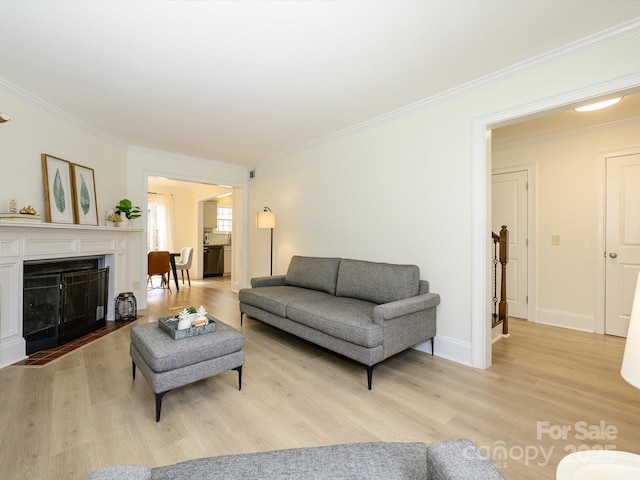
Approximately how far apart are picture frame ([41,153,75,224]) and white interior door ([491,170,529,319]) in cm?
543

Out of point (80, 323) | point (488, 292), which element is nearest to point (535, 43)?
point (488, 292)

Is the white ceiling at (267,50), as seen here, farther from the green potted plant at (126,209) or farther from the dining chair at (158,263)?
the dining chair at (158,263)

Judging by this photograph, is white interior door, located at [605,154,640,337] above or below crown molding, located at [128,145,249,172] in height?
below

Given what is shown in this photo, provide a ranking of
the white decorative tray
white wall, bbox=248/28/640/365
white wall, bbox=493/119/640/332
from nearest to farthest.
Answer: the white decorative tray
white wall, bbox=248/28/640/365
white wall, bbox=493/119/640/332

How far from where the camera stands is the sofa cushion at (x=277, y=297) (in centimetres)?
312

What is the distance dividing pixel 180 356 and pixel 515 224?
439cm

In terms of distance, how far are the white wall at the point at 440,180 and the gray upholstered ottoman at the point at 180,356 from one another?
1906 mm

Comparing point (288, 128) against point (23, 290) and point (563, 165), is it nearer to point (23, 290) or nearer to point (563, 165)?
point (23, 290)

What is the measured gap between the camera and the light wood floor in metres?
1.59

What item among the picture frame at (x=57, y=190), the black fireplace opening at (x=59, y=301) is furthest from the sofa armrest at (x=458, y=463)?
the picture frame at (x=57, y=190)

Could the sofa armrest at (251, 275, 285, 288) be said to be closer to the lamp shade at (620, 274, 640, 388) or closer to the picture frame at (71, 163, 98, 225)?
the picture frame at (71, 163, 98, 225)

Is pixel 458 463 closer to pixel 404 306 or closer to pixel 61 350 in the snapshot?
pixel 404 306

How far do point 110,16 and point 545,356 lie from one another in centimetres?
430

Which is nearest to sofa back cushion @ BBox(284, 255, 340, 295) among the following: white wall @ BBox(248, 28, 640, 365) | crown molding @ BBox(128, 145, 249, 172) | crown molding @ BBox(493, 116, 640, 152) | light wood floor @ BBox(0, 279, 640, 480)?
white wall @ BBox(248, 28, 640, 365)
